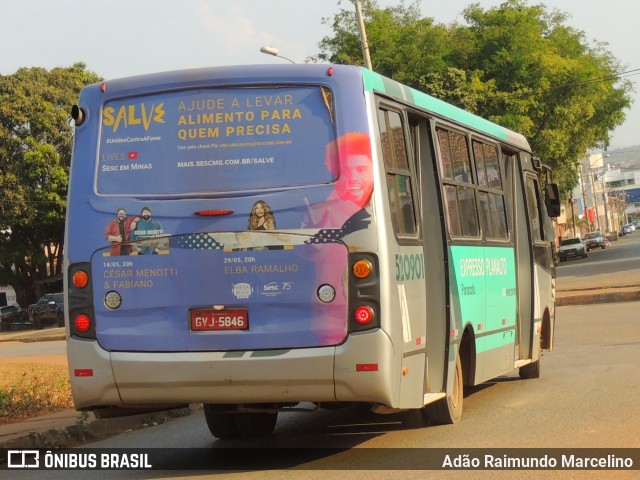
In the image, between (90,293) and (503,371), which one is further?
(503,371)

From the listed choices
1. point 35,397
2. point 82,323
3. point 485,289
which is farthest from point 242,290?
point 35,397

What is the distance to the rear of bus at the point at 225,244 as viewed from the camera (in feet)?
25.7

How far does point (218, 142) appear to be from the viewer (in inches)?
323

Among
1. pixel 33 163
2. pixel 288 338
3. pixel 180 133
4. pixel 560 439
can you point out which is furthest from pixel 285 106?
pixel 33 163

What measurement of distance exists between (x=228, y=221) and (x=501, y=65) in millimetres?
51840

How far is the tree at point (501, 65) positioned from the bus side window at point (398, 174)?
43.3m

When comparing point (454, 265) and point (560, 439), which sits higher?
point (454, 265)

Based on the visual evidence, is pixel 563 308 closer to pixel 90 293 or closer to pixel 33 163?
pixel 90 293

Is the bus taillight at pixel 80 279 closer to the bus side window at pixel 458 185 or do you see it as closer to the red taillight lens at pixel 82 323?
the red taillight lens at pixel 82 323

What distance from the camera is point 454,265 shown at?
32.3 ft

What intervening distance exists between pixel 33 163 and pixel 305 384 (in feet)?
166

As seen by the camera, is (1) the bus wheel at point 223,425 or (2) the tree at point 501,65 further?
(2) the tree at point 501,65

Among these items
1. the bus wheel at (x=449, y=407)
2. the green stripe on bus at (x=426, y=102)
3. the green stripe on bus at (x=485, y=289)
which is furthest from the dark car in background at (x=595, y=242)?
the bus wheel at (x=449, y=407)

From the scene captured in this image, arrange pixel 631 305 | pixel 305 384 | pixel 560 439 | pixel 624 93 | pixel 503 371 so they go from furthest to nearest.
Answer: pixel 624 93 < pixel 631 305 < pixel 503 371 < pixel 560 439 < pixel 305 384
